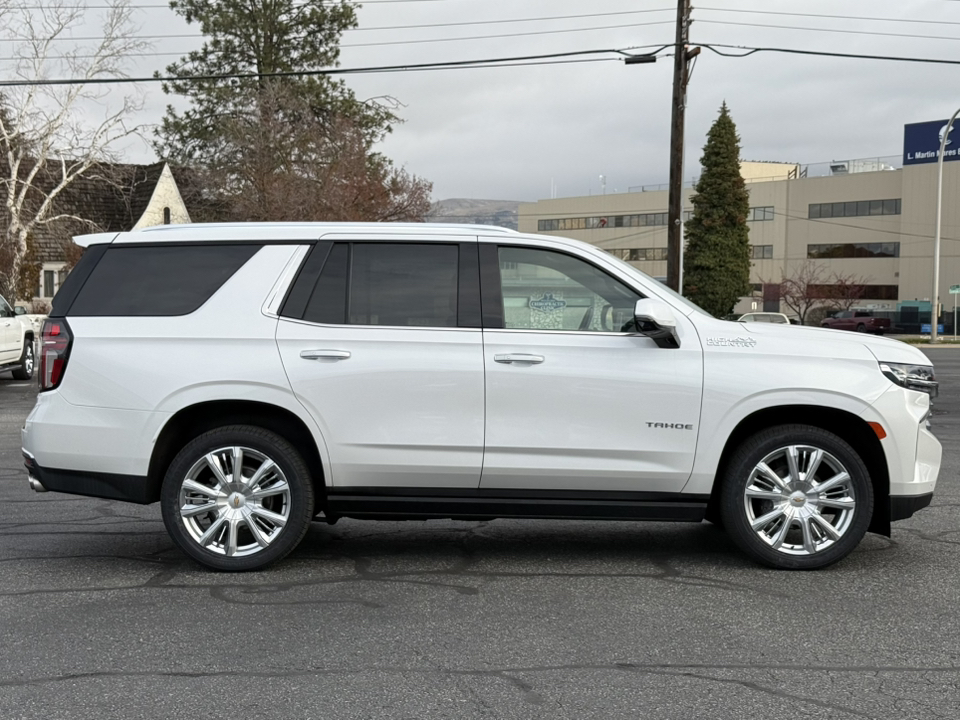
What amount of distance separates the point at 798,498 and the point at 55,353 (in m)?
4.28

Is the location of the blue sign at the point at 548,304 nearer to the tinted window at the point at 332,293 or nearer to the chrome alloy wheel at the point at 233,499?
the tinted window at the point at 332,293

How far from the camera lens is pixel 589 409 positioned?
5957 mm

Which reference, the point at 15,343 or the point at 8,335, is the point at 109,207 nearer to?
the point at 15,343

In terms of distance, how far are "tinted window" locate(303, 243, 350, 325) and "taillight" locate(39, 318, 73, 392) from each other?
4.49 feet

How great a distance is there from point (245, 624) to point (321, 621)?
1.17 feet

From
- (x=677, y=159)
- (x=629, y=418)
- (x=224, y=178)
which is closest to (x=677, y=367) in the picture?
(x=629, y=418)

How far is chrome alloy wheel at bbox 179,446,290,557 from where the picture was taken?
6.04 metres

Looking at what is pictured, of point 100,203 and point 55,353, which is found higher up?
point 100,203

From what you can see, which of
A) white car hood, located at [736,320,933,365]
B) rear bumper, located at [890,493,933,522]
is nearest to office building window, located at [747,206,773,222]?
white car hood, located at [736,320,933,365]

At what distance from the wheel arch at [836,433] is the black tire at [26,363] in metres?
16.8

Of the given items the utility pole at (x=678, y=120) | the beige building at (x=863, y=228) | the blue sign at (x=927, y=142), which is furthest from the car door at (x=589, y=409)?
the blue sign at (x=927, y=142)

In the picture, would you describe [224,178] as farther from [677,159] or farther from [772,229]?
[772,229]

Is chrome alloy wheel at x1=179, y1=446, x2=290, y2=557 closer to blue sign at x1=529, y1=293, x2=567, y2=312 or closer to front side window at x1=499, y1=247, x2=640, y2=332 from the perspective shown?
front side window at x1=499, y1=247, x2=640, y2=332

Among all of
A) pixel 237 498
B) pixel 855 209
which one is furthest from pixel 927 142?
pixel 237 498
